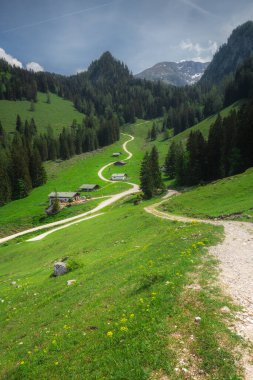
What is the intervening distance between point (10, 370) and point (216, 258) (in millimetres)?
12878

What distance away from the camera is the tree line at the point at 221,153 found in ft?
217

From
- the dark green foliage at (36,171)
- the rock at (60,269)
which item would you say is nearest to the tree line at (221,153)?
the rock at (60,269)

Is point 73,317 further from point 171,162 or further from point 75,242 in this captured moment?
point 171,162

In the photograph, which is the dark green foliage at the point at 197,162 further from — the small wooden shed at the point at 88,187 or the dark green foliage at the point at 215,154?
the small wooden shed at the point at 88,187

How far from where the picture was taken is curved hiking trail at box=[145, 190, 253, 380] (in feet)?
33.0

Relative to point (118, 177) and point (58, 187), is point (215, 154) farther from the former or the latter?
point (58, 187)

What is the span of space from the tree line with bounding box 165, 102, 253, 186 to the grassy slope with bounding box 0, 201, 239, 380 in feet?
163

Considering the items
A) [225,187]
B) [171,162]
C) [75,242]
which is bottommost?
[75,242]

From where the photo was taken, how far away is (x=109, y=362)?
9344mm

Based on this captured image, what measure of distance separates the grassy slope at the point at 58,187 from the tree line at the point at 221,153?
34308 millimetres

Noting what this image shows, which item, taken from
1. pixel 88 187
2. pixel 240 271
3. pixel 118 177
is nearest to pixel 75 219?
pixel 88 187

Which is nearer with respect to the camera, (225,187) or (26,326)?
(26,326)

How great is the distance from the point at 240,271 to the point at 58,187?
113900 mm

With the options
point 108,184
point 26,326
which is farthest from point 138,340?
point 108,184
